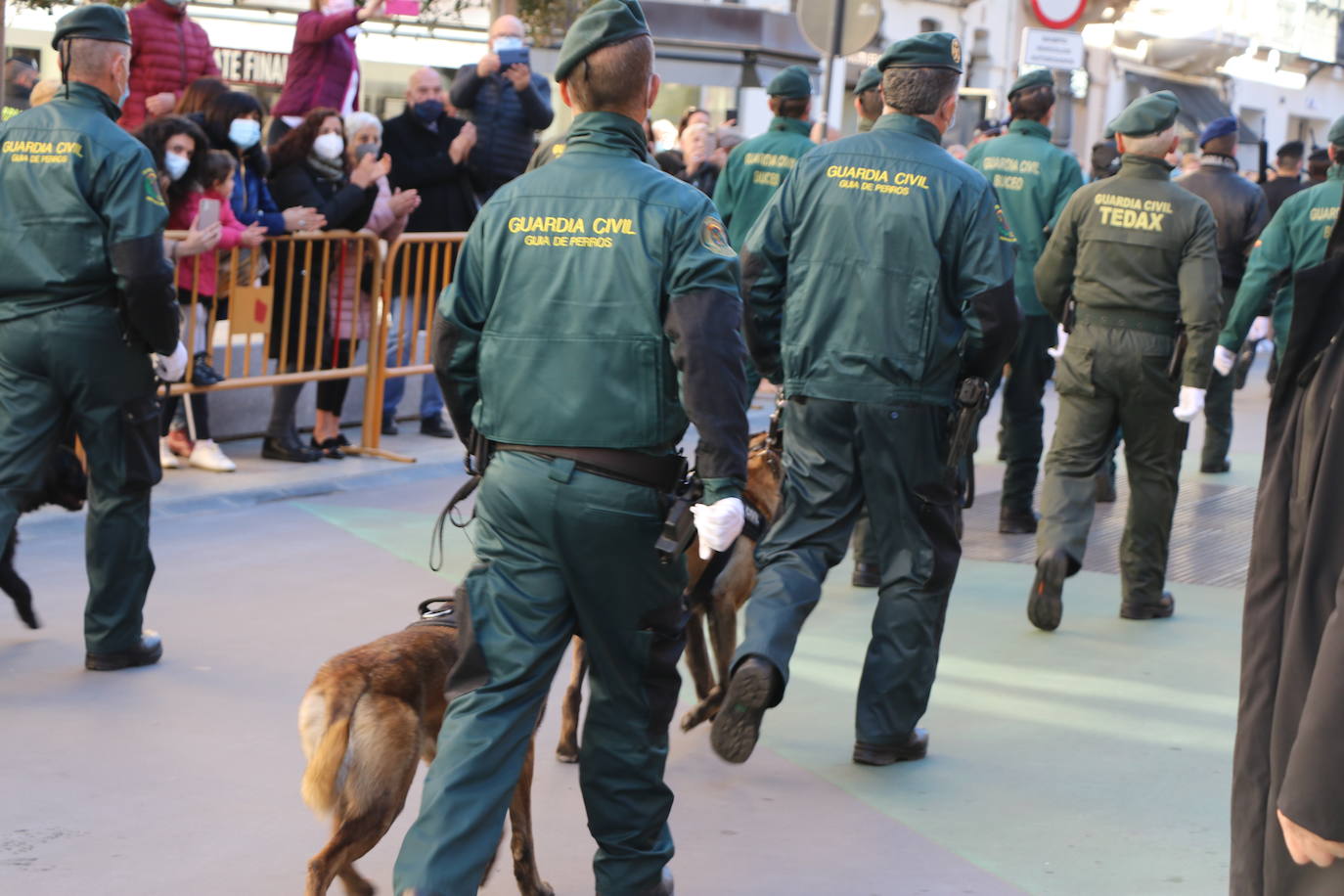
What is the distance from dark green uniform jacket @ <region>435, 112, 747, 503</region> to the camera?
369cm

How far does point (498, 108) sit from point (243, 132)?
8.73ft

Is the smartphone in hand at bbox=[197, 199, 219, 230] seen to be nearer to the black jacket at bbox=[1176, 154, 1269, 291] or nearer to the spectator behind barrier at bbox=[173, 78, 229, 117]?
the spectator behind barrier at bbox=[173, 78, 229, 117]

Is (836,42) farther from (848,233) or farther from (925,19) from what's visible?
(925,19)

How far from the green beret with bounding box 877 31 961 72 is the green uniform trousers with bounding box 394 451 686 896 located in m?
2.27

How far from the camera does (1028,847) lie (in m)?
4.81

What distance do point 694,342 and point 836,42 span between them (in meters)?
8.24

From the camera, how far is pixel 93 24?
225 inches

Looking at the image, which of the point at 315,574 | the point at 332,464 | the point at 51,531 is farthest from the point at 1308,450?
the point at 332,464

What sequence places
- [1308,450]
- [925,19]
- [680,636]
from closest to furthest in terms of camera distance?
[1308,450]
[680,636]
[925,19]

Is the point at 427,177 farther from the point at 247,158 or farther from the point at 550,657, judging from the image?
the point at 550,657

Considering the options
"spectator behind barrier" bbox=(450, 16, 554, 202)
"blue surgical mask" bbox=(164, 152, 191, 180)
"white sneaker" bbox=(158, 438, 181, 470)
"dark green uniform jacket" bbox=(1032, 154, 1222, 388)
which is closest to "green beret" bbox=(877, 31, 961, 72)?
"dark green uniform jacket" bbox=(1032, 154, 1222, 388)

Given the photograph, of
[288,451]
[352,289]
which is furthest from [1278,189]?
[288,451]

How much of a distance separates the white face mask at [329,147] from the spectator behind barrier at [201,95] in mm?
700

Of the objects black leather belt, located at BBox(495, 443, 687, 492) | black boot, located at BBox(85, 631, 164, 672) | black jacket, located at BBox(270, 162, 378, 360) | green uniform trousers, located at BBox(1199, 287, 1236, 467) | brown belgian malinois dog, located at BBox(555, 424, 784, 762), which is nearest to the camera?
black leather belt, located at BBox(495, 443, 687, 492)
